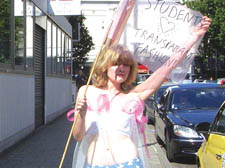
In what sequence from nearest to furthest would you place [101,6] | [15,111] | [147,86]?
1. [147,86]
2. [15,111]
3. [101,6]

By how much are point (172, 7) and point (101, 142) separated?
1422 mm

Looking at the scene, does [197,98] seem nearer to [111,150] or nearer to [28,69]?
[28,69]

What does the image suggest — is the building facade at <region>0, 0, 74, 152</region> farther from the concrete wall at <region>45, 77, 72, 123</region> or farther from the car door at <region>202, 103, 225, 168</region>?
the car door at <region>202, 103, 225, 168</region>

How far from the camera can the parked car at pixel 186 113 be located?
25.0 feet

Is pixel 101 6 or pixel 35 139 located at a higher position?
pixel 101 6

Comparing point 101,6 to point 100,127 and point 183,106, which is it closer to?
point 183,106

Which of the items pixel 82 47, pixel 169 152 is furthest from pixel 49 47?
pixel 82 47

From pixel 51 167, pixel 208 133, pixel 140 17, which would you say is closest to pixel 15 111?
pixel 51 167

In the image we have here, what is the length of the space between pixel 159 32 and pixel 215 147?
1676mm

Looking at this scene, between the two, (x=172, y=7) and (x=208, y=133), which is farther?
(x=208, y=133)

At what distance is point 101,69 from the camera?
10.3 feet

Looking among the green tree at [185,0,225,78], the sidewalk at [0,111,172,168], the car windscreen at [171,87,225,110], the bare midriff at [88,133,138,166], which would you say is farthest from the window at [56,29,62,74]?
the green tree at [185,0,225,78]

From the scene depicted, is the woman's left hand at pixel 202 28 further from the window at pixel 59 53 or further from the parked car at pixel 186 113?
the window at pixel 59 53

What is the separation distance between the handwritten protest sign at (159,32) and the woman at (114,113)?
26 centimetres
